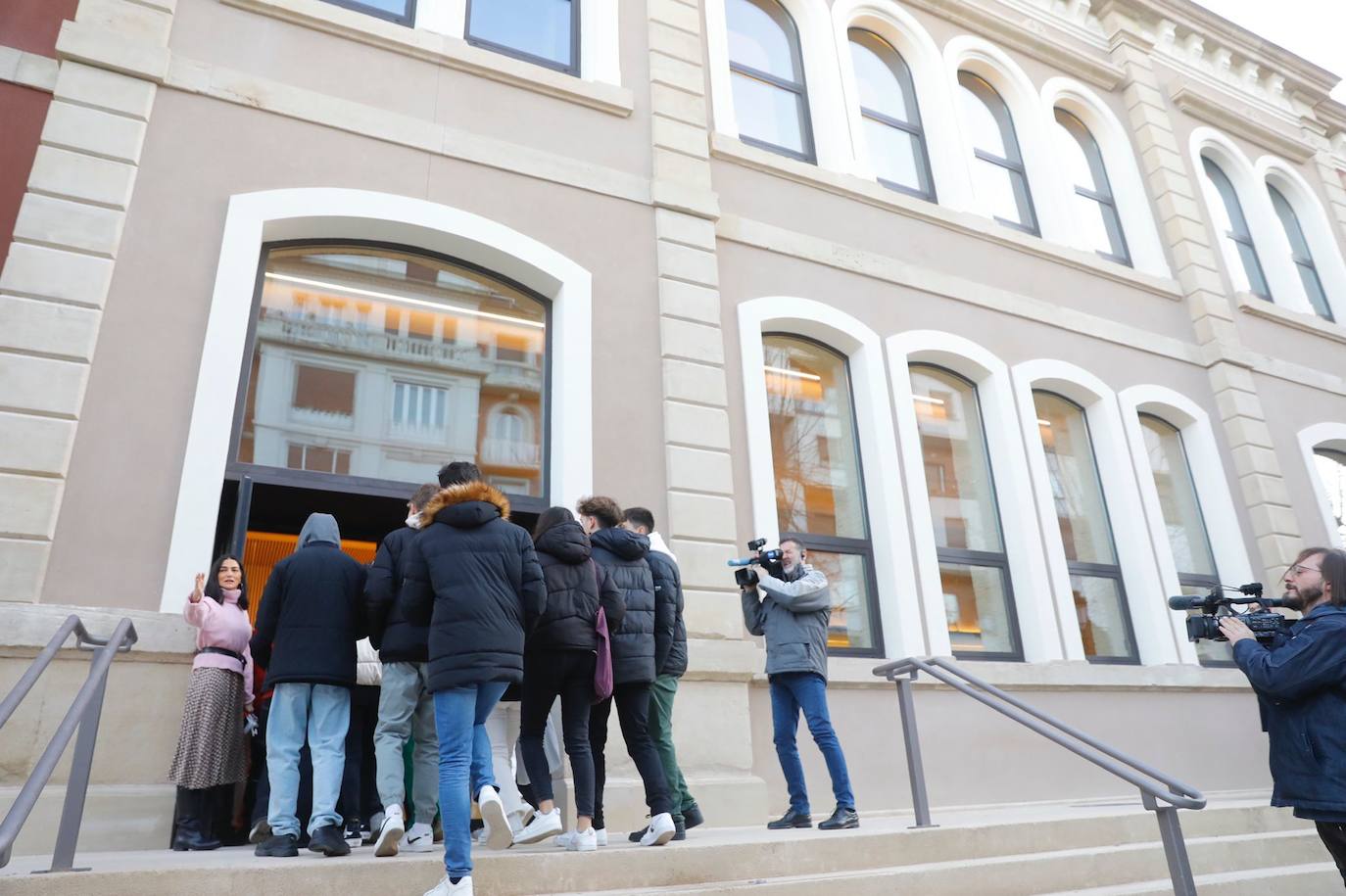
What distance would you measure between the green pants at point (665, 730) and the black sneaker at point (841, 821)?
2.90 ft

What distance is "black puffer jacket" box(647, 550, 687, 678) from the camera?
17.0ft

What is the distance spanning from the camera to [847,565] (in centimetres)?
832

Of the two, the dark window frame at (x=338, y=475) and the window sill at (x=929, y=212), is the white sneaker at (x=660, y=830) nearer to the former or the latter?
the dark window frame at (x=338, y=475)

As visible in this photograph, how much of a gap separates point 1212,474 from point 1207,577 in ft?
3.84

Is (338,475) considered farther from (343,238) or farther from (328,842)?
(328,842)

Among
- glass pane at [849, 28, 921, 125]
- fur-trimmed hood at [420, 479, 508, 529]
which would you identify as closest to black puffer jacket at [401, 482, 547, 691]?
fur-trimmed hood at [420, 479, 508, 529]

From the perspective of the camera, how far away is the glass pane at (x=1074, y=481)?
973 centimetres

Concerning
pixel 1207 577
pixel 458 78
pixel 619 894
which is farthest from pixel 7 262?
pixel 1207 577

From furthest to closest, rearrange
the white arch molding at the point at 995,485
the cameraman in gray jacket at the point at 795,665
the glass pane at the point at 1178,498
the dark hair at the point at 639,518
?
the glass pane at the point at 1178,498, the white arch molding at the point at 995,485, the cameraman in gray jacket at the point at 795,665, the dark hair at the point at 639,518

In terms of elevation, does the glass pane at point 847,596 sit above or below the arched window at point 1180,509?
below

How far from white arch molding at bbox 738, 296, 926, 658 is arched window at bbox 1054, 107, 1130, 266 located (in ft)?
13.7

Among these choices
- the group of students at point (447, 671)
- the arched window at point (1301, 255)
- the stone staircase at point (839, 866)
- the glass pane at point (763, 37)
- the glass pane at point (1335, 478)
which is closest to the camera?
the stone staircase at point (839, 866)

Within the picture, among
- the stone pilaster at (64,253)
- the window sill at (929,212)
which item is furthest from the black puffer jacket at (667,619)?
the window sill at (929,212)

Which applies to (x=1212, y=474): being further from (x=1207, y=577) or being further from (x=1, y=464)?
(x=1, y=464)
